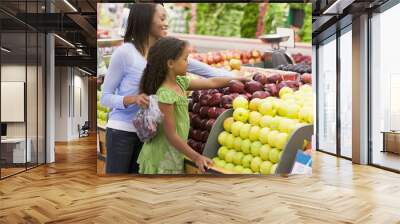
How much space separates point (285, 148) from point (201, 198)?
1575 millimetres

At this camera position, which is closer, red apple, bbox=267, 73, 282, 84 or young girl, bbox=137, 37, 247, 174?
young girl, bbox=137, 37, 247, 174

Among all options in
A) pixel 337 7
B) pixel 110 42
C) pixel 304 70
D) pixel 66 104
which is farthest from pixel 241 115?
pixel 66 104

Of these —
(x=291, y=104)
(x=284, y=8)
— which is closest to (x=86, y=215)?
(x=291, y=104)

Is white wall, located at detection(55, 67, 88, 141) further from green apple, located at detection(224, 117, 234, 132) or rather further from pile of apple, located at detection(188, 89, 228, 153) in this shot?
green apple, located at detection(224, 117, 234, 132)

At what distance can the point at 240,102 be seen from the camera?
6105 millimetres

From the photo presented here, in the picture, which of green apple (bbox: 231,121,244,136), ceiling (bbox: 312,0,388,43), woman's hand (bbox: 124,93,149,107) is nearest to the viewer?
woman's hand (bbox: 124,93,149,107)

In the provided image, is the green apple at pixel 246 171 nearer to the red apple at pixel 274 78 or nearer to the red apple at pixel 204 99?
the red apple at pixel 204 99

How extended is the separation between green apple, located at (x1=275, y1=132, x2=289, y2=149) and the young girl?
946 millimetres

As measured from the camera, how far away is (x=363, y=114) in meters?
8.26

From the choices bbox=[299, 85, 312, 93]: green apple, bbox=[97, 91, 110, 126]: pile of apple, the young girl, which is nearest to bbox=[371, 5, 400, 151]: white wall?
bbox=[299, 85, 312, 93]: green apple

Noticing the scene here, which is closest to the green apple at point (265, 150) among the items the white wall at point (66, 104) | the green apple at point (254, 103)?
the green apple at point (254, 103)

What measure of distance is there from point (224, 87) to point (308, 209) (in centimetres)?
231

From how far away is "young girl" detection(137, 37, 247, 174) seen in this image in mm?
5863

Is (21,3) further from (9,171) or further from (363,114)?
(363,114)
